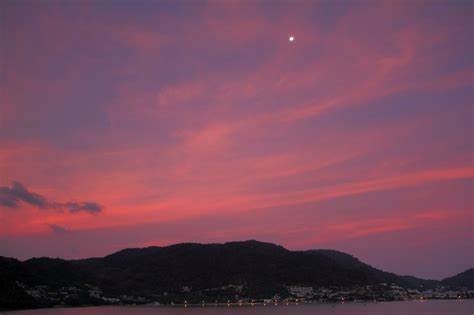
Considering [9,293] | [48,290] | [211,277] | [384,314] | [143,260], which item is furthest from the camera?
[143,260]

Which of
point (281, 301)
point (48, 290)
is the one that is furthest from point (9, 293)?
point (281, 301)

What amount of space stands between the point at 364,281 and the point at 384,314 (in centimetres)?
8276

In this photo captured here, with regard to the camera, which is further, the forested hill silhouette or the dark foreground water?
the forested hill silhouette

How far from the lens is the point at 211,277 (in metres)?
178

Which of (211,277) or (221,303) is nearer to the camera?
(221,303)

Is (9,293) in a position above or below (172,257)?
below

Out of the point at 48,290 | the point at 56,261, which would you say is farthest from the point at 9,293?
the point at 56,261

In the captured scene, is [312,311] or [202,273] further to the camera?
[202,273]

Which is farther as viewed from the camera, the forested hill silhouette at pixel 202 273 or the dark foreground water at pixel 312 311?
the forested hill silhouette at pixel 202 273

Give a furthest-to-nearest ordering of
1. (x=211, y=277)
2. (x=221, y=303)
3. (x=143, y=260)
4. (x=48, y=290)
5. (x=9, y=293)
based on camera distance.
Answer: (x=143, y=260)
(x=211, y=277)
(x=221, y=303)
(x=48, y=290)
(x=9, y=293)

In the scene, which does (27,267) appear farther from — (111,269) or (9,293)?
(111,269)

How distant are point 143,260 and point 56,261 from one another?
2903 centimetres

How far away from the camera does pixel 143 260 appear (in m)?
189

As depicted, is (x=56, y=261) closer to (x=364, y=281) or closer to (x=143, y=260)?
(x=143, y=260)
